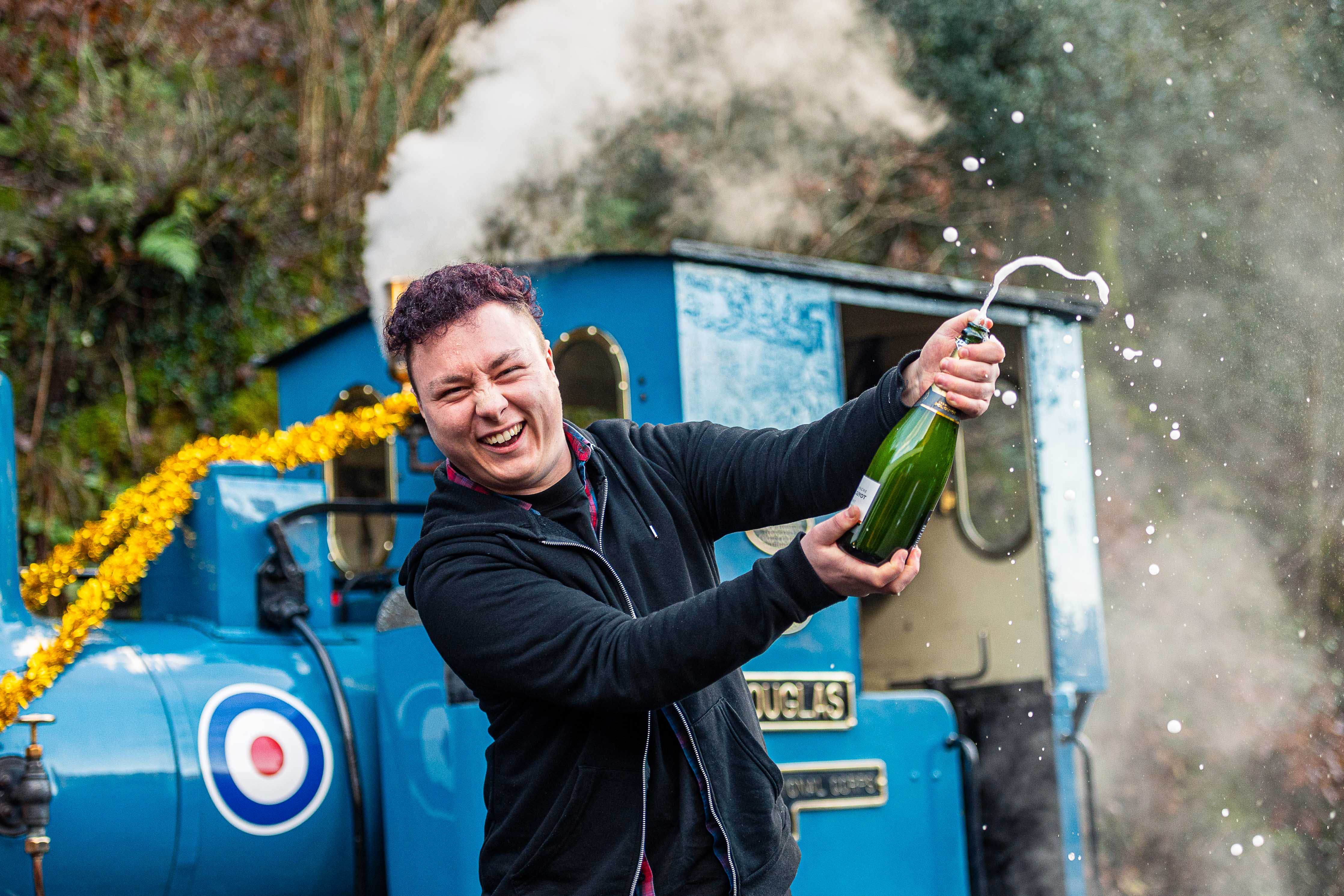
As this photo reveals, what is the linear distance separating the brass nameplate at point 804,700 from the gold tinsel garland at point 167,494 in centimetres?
113

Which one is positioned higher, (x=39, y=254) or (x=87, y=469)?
(x=39, y=254)

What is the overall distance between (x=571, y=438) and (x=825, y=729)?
1695 millimetres

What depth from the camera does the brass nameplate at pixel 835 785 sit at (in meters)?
3.26

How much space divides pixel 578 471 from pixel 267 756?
1624 mm

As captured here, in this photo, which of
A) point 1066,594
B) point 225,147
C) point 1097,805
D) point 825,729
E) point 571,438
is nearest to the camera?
point 571,438

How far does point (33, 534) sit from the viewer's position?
7.76m

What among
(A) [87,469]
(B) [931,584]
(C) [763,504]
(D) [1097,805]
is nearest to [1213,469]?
(D) [1097,805]

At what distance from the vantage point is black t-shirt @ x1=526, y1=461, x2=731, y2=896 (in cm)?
171

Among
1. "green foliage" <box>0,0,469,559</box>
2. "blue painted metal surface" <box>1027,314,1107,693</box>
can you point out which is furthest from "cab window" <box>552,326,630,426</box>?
"green foliage" <box>0,0,469,559</box>

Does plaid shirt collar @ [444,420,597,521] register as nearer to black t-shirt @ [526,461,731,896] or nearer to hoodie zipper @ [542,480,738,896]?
hoodie zipper @ [542,480,738,896]

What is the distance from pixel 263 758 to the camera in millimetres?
3107

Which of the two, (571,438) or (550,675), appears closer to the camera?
(550,675)

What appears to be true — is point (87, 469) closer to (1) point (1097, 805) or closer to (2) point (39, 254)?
(2) point (39, 254)

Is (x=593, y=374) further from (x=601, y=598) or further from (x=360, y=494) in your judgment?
(x=601, y=598)
